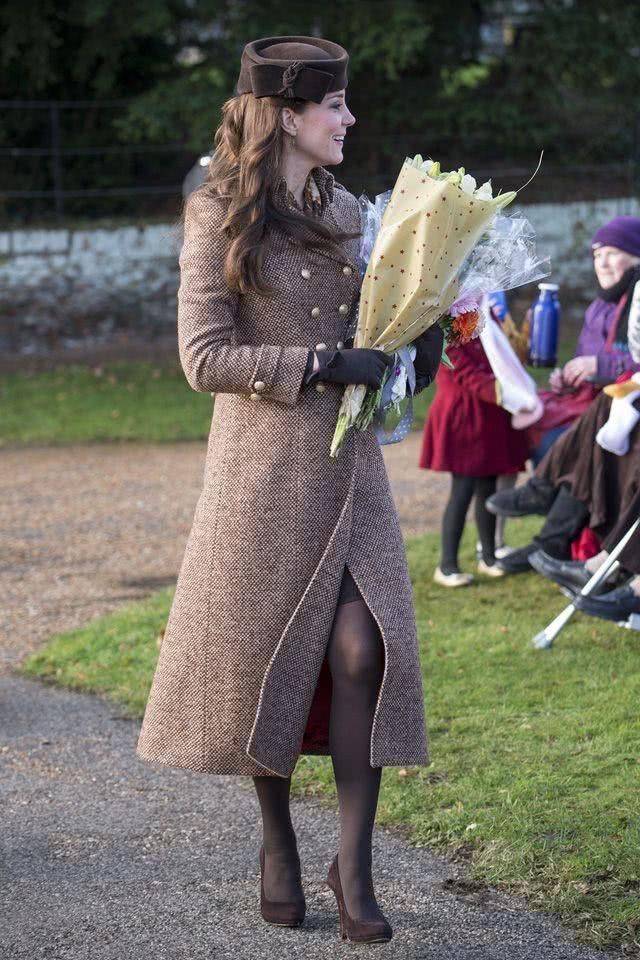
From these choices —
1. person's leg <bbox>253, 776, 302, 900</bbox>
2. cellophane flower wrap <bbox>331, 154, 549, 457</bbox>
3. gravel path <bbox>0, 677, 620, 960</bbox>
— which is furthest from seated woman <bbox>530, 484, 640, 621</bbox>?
person's leg <bbox>253, 776, 302, 900</bbox>

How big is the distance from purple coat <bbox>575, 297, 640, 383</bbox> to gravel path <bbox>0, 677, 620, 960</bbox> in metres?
2.71

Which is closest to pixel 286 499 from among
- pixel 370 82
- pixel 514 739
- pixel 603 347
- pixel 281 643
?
pixel 281 643

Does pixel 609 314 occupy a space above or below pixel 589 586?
above

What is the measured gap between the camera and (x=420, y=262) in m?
3.26

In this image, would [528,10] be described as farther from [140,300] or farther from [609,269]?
[609,269]

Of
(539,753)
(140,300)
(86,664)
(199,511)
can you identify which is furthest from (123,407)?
(199,511)

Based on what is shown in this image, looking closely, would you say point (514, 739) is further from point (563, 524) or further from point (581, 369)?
point (581, 369)

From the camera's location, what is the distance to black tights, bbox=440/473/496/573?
7004mm

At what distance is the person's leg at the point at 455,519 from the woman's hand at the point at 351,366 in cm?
374

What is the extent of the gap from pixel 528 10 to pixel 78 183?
20.7 feet

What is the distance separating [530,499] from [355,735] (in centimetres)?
319

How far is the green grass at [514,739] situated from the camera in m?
3.78

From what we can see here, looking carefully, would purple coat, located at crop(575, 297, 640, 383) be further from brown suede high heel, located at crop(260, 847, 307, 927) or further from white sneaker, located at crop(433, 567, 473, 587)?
brown suede high heel, located at crop(260, 847, 307, 927)

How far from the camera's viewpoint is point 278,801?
3.49 m
